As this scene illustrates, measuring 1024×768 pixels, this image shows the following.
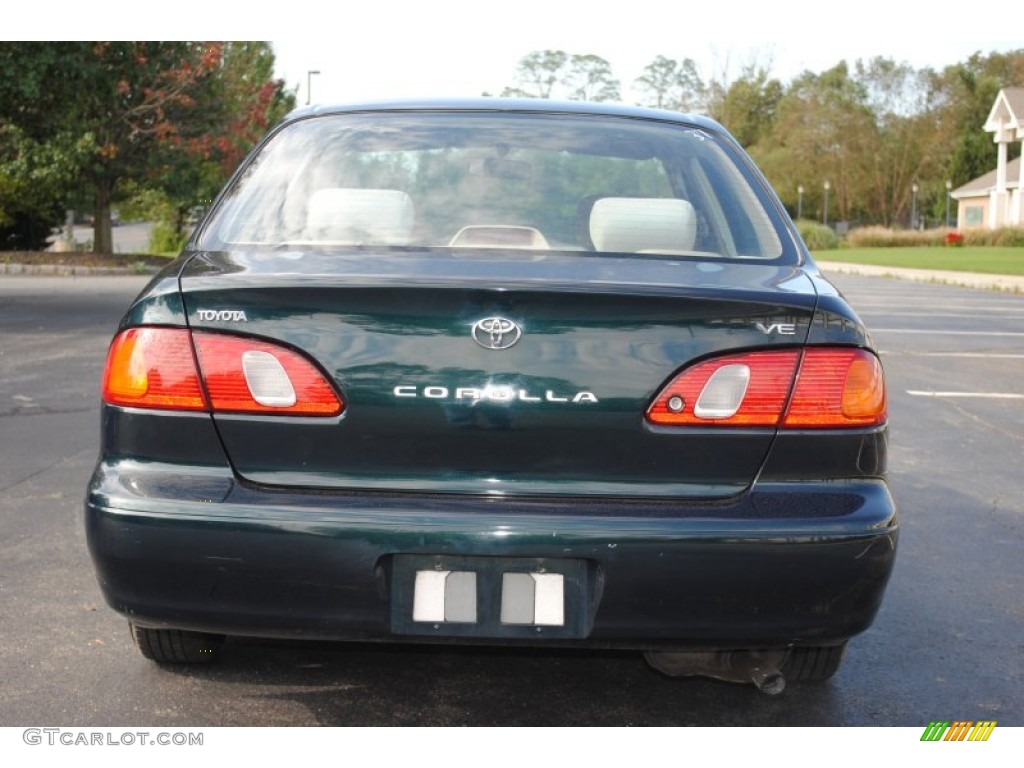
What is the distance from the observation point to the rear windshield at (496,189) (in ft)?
10.9

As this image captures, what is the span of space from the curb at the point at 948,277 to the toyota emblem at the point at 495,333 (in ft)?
80.6

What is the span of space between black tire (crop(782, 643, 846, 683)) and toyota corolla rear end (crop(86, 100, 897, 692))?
1.72 ft

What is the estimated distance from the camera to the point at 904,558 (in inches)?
191

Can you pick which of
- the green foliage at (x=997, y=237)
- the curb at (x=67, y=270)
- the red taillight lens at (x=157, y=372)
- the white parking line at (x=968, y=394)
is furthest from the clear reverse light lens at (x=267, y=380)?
the green foliage at (x=997, y=237)

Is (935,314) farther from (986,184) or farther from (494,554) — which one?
(986,184)

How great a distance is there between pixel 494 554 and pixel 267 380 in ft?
2.05

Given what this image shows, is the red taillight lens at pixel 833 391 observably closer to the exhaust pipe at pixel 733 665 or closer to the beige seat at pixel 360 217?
the exhaust pipe at pixel 733 665

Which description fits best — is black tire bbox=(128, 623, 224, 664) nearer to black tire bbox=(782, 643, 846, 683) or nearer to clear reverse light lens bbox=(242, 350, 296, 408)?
clear reverse light lens bbox=(242, 350, 296, 408)

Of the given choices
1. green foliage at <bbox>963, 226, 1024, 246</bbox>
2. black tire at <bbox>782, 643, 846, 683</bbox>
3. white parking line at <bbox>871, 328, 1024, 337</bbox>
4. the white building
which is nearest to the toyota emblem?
black tire at <bbox>782, 643, 846, 683</bbox>

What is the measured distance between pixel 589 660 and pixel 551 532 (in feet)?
3.81

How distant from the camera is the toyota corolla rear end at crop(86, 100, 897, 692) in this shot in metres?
2.67
